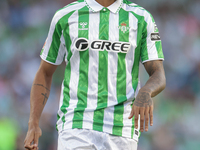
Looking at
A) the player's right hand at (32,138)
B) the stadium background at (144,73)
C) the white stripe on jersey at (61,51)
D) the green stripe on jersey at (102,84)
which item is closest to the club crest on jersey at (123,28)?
the green stripe on jersey at (102,84)

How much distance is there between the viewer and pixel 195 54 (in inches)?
228

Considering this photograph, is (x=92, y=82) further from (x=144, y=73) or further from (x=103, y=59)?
(x=144, y=73)

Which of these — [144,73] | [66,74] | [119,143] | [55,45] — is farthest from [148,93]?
[144,73]

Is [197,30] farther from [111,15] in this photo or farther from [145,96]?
[145,96]

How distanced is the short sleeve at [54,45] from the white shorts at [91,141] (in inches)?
24.9

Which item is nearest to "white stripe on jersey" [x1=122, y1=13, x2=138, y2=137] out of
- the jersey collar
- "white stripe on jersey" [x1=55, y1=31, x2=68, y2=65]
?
the jersey collar

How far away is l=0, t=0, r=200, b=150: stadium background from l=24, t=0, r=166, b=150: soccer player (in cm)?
300

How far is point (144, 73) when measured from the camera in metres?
5.80

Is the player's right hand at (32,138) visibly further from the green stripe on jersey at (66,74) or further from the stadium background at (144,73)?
the stadium background at (144,73)

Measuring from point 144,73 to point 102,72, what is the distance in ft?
11.0

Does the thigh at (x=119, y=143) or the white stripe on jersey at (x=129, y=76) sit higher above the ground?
the white stripe on jersey at (x=129, y=76)

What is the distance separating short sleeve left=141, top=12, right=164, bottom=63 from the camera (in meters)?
2.60

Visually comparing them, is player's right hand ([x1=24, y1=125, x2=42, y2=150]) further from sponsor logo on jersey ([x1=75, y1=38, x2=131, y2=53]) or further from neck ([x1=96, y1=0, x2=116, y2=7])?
neck ([x1=96, y1=0, x2=116, y2=7])

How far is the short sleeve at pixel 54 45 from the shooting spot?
8.86 feet
